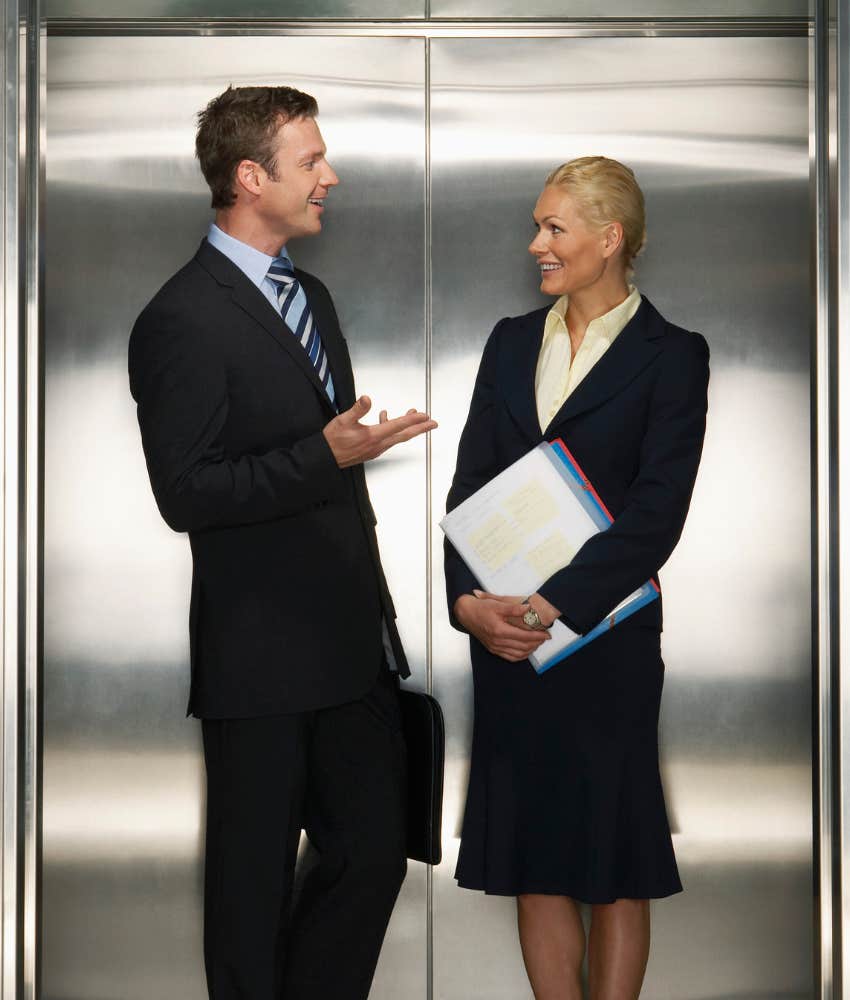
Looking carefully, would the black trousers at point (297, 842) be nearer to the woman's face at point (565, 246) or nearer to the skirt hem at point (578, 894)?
the skirt hem at point (578, 894)

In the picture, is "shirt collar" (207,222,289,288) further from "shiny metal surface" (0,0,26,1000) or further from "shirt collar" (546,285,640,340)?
"shirt collar" (546,285,640,340)

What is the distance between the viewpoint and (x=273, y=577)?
8.30 feet

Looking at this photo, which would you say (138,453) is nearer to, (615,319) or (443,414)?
(443,414)

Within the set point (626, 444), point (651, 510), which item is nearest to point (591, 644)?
point (651, 510)

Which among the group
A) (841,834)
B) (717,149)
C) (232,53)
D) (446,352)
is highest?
(232,53)

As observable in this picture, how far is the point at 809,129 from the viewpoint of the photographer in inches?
122

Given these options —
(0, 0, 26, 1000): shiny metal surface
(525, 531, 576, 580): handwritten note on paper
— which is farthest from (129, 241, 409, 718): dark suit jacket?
(525, 531, 576, 580): handwritten note on paper

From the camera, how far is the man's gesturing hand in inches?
92.7

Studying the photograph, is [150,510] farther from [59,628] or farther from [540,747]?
[540,747]

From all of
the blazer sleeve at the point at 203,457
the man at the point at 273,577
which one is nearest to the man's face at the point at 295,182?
the man at the point at 273,577

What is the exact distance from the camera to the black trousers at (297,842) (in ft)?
8.21

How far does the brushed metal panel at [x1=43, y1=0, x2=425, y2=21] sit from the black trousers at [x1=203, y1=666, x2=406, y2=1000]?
157 centimetres

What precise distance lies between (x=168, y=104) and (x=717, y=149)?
133cm

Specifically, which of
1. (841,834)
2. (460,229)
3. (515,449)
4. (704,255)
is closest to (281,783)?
(515,449)
